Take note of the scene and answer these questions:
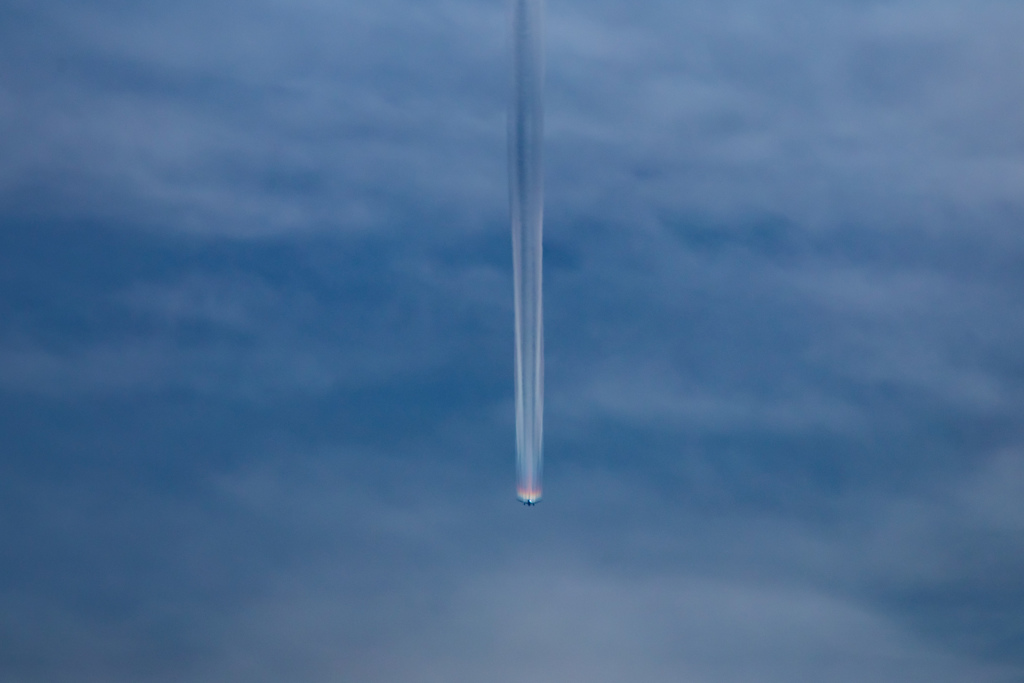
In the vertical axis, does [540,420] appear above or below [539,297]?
below

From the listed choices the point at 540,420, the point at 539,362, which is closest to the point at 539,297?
the point at 539,362

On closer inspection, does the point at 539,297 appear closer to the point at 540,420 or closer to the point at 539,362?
the point at 539,362

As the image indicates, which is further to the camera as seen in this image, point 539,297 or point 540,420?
point 540,420
